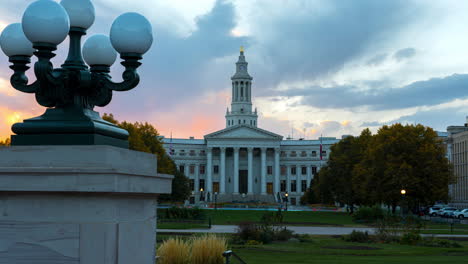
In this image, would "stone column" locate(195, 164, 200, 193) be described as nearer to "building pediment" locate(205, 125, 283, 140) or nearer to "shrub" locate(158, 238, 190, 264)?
"building pediment" locate(205, 125, 283, 140)

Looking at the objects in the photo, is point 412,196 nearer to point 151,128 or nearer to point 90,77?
point 151,128

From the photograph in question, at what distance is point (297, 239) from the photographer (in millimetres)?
32406

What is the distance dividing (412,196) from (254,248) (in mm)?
45868

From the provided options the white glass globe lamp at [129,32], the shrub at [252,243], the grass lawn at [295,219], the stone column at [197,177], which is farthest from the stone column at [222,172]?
the white glass globe lamp at [129,32]

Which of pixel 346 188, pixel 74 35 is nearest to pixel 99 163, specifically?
pixel 74 35

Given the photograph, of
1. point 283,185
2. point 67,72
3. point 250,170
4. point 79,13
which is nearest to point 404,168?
point 79,13

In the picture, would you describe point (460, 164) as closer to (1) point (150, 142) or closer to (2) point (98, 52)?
(1) point (150, 142)

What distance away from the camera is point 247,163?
155125 millimetres

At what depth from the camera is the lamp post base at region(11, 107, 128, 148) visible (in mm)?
6652

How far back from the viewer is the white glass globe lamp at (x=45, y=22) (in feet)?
21.6

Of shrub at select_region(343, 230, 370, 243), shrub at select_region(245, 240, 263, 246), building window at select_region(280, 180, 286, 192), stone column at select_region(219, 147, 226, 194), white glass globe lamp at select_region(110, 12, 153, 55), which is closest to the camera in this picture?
white glass globe lamp at select_region(110, 12, 153, 55)

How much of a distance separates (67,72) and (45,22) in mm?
658

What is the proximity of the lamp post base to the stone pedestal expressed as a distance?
24 centimetres

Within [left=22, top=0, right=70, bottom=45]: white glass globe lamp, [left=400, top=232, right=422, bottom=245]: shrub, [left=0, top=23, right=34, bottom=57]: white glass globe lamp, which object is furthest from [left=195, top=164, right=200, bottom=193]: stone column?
[left=22, top=0, right=70, bottom=45]: white glass globe lamp
